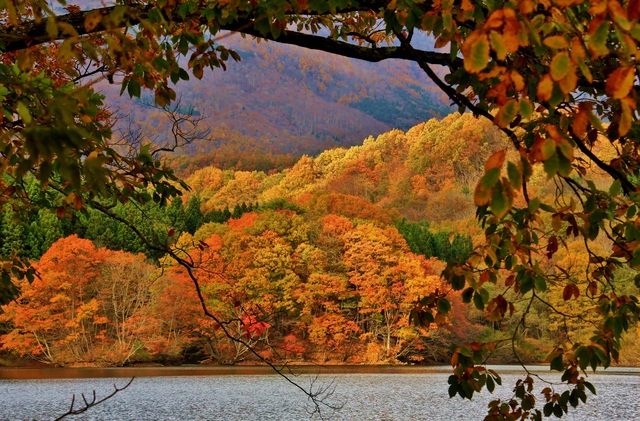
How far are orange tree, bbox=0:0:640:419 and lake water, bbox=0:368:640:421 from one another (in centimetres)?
1627

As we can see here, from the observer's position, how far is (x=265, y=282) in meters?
46.0

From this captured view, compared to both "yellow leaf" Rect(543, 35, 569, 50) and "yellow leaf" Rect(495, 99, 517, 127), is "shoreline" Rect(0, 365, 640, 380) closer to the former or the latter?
"yellow leaf" Rect(495, 99, 517, 127)

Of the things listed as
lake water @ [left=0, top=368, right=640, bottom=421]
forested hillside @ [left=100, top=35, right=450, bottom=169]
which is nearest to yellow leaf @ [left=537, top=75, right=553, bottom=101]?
lake water @ [left=0, top=368, right=640, bottom=421]

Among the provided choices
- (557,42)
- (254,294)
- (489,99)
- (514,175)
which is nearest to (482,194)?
(514,175)


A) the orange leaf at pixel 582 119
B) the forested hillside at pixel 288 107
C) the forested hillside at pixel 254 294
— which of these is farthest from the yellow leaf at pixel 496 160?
A: the forested hillside at pixel 288 107

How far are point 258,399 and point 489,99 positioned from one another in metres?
27.0

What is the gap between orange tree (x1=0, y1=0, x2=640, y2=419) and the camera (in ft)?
5.98

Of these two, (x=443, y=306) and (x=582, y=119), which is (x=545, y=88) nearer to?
(x=582, y=119)

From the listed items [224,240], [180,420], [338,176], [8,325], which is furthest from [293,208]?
[338,176]

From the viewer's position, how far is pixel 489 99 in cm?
350

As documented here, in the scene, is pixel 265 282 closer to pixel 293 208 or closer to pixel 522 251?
pixel 293 208

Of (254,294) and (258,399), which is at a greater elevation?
(254,294)

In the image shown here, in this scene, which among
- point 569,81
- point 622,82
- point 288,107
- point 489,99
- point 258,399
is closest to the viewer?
point 622,82

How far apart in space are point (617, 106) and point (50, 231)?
1972 inches
